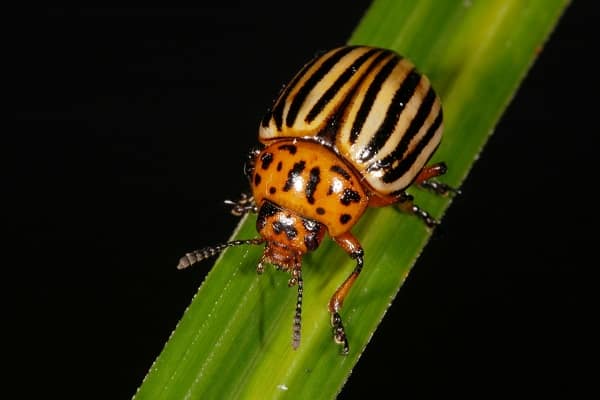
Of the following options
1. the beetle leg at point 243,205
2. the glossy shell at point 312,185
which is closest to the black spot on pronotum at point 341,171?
the glossy shell at point 312,185

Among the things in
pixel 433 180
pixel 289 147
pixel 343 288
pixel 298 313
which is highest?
pixel 433 180

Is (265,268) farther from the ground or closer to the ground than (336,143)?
closer to the ground

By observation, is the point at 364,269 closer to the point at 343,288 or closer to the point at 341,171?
the point at 343,288

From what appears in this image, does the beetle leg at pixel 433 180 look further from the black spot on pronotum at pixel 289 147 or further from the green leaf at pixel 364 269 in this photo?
the black spot on pronotum at pixel 289 147

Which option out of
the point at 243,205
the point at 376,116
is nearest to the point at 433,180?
the point at 376,116

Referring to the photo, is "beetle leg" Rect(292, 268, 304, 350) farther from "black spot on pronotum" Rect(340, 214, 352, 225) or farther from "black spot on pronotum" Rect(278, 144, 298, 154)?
"black spot on pronotum" Rect(278, 144, 298, 154)

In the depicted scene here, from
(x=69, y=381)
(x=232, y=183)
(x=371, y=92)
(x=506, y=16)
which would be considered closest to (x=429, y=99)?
(x=371, y=92)

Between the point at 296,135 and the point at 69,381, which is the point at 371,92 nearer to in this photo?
the point at 296,135
